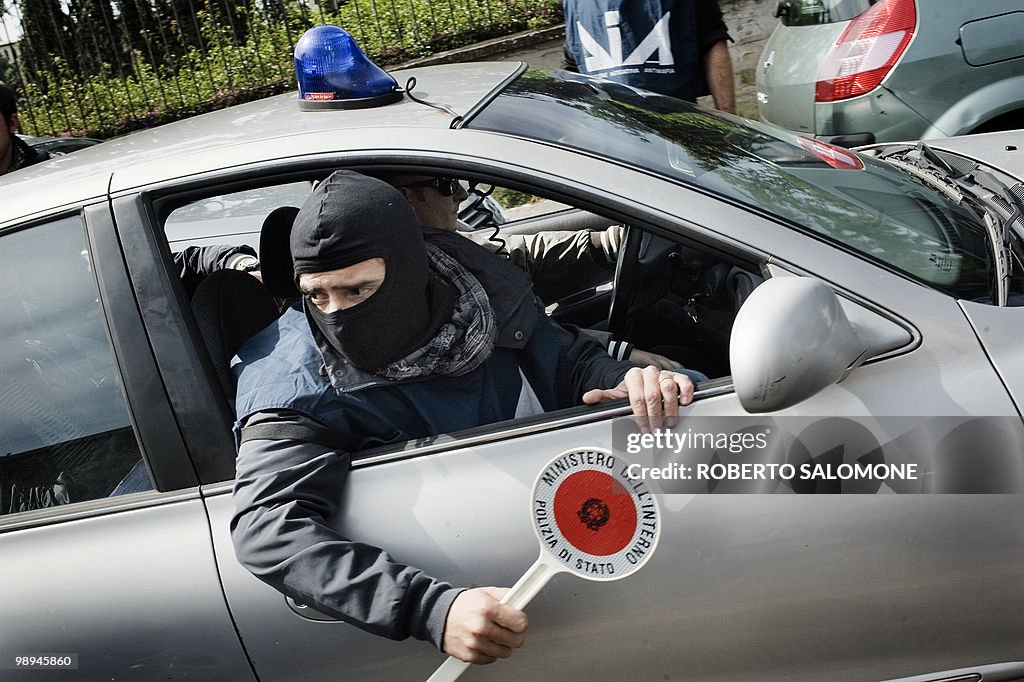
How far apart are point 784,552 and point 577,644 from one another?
0.39m

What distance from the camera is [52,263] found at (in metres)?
2.02

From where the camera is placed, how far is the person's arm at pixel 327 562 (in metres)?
1.71

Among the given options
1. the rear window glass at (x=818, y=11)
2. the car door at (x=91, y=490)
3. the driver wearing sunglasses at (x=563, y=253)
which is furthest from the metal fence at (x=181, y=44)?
the car door at (x=91, y=490)

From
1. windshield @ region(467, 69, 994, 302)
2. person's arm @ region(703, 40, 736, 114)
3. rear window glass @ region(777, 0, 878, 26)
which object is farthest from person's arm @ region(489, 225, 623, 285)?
rear window glass @ region(777, 0, 878, 26)

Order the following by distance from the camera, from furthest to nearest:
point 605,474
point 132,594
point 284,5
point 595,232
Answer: point 284,5
point 595,232
point 132,594
point 605,474

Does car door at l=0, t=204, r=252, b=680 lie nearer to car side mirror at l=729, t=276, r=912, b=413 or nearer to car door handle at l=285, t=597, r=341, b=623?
car door handle at l=285, t=597, r=341, b=623

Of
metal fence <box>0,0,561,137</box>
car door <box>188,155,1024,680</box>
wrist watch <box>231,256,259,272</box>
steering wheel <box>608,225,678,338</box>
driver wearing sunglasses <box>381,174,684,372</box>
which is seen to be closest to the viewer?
car door <box>188,155,1024,680</box>

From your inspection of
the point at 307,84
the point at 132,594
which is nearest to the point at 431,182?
the point at 307,84

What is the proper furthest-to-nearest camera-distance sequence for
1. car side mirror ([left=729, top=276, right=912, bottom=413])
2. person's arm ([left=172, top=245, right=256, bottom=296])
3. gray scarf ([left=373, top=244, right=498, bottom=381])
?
1. person's arm ([left=172, top=245, right=256, bottom=296])
2. gray scarf ([left=373, top=244, right=498, bottom=381])
3. car side mirror ([left=729, top=276, right=912, bottom=413])

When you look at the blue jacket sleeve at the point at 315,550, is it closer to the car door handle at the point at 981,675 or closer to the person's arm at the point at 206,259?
the car door handle at the point at 981,675

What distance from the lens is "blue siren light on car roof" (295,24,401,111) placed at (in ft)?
7.30

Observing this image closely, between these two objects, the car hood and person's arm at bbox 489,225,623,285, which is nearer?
the car hood

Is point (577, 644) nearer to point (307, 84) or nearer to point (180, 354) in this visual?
point (180, 354)
